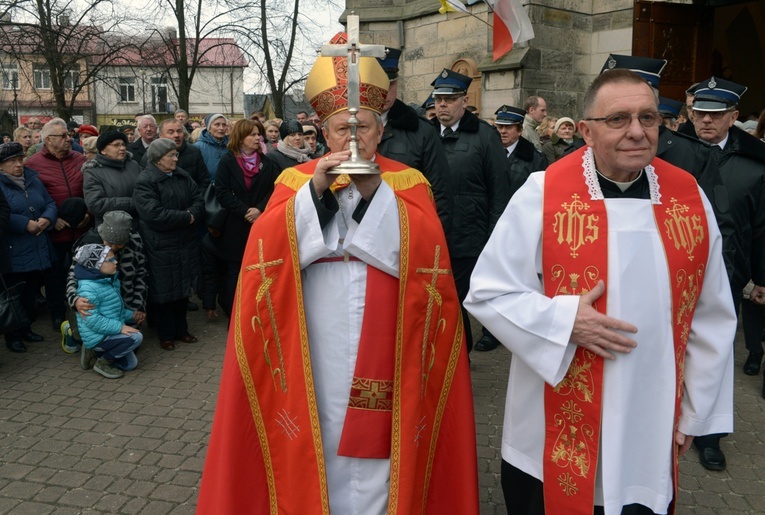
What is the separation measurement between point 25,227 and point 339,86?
4836 millimetres

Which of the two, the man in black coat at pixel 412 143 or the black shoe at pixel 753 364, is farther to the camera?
the black shoe at pixel 753 364

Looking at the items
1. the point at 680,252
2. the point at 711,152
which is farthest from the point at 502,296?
the point at 711,152

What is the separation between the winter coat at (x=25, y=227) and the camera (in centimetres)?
631

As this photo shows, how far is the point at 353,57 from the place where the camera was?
96.7 inches

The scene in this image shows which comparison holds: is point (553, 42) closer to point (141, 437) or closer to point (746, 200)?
point (746, 200)

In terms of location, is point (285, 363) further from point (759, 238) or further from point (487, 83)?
point (487, 83)

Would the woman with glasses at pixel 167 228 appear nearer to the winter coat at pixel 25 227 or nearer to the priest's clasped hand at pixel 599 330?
the winter coat at pixel 25 227

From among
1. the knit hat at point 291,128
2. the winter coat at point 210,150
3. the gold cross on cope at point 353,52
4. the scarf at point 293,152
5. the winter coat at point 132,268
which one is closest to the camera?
the gold cross on cope at point 353,52

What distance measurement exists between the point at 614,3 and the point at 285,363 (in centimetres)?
1052

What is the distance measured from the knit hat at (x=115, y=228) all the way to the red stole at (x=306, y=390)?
131 inches

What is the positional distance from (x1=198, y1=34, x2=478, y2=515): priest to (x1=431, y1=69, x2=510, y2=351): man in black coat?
265 cm

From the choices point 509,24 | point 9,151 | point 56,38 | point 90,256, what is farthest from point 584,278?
point 56,38

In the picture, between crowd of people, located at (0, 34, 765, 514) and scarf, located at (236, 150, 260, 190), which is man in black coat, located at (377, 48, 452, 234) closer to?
crowd of people, located at (0, 34, 765, 514)

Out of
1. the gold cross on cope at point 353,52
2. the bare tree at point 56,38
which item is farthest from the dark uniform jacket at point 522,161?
the bare tree at point 56,38
